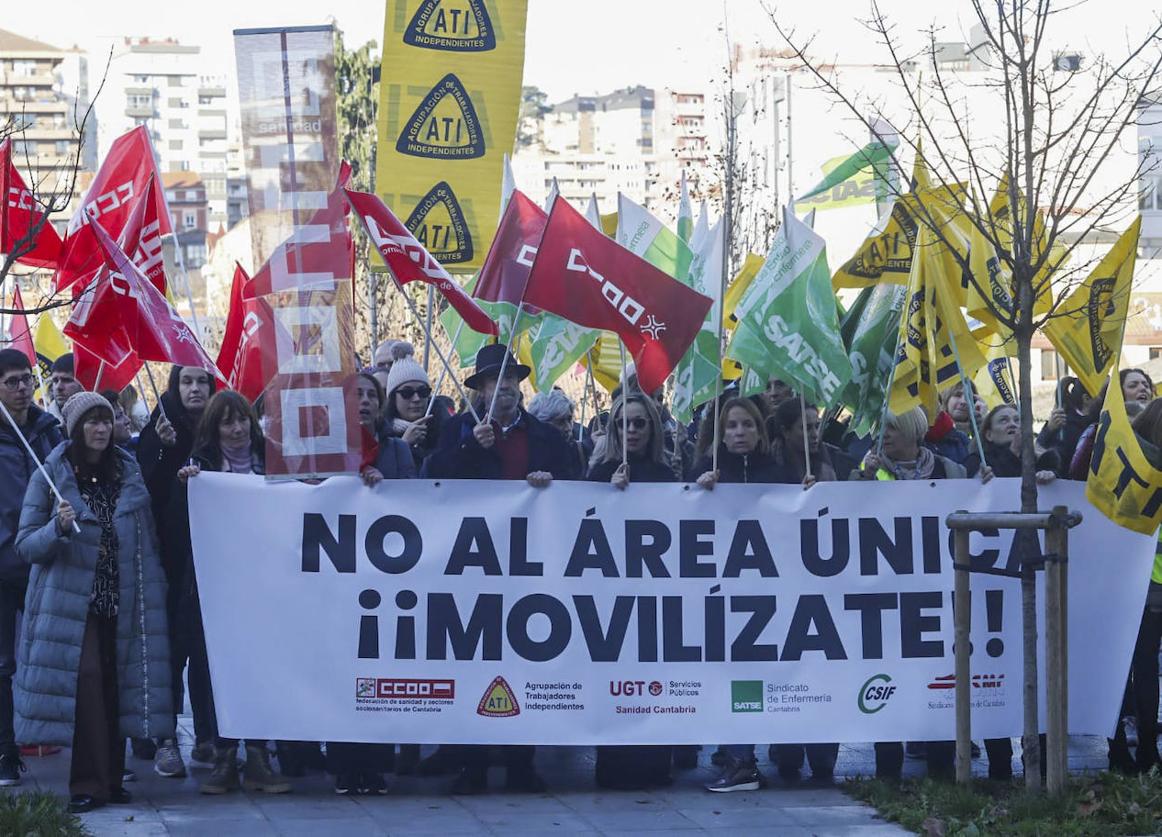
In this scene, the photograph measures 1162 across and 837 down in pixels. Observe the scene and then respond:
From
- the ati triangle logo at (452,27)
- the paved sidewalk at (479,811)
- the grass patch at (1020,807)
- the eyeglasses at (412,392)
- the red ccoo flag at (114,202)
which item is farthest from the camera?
the ati triangle logo at (452,27)

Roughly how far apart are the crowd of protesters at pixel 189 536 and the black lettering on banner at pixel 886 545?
39cm

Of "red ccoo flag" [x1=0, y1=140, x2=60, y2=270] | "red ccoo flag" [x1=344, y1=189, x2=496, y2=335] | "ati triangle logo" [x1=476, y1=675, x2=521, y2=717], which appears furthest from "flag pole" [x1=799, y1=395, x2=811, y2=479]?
"red ccoo flag" [x1=0, y1=140, x2=60, y2=270]

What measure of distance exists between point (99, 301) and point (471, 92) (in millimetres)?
3205

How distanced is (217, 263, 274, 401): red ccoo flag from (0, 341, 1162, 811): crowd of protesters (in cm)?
49

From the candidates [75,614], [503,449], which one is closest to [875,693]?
[503,449]

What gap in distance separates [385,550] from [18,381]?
2.14 meters

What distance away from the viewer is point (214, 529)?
7996mm

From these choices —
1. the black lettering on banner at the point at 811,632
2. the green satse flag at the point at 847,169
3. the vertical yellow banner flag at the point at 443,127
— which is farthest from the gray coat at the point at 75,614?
the green satse flag at the point at 847,169

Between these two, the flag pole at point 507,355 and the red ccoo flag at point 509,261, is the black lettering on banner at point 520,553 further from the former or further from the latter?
the red ccoo flag at point 509,261

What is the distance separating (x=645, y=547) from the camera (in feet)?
26.8

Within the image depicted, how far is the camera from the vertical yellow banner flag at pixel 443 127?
10945 mm

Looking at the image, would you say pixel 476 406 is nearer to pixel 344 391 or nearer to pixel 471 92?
pixel 344 391

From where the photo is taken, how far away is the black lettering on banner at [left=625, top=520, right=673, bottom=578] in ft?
26.8

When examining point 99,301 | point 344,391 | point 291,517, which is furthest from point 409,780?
point 99,301
